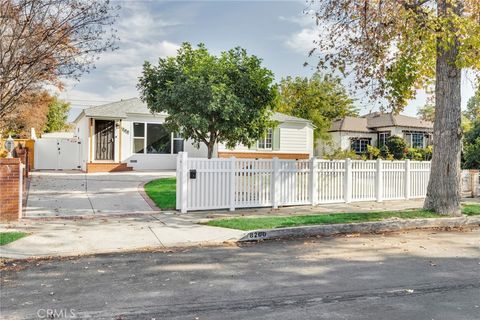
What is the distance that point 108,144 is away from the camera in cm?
2145

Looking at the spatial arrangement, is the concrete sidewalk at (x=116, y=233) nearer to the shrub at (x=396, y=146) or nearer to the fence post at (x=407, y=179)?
the fence post at (x=407, y=179)

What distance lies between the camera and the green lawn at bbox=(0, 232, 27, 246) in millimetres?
7280

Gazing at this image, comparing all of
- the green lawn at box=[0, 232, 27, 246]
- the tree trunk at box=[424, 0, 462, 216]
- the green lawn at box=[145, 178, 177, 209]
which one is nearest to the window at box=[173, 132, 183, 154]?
the green lawn at box=[145, 178, 177, 209]

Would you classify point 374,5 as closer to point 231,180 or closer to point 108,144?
point 231,180

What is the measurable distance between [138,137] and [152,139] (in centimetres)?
80

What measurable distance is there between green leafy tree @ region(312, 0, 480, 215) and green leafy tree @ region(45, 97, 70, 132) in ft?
148

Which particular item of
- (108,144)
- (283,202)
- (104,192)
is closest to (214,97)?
(283,202)

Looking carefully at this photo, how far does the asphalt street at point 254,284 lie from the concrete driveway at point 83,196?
4352 millimetres

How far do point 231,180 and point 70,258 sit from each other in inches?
216

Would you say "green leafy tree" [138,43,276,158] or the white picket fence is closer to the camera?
the white picket fence

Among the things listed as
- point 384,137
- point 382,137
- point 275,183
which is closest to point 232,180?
point 275,183

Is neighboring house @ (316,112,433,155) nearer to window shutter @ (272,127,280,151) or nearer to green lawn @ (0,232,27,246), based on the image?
window shutter @ (272,127,280,151)

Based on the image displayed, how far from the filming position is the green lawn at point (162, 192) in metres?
11.9

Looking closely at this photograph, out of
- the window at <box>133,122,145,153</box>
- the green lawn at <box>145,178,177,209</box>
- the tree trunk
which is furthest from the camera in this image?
the window at <box>133,122,145,153</box>
